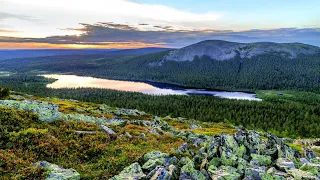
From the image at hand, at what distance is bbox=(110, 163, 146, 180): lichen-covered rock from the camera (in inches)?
719

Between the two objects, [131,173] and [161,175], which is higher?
[161,175]

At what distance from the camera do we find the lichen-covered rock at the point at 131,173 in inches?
719

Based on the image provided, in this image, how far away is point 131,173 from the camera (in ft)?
62.5

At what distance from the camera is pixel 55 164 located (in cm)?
2019

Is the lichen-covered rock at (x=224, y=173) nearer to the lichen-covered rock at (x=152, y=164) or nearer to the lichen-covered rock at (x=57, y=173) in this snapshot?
the lichen-covered rock at (x=152, y=164)

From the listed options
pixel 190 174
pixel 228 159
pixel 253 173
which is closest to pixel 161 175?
pixel 190 174

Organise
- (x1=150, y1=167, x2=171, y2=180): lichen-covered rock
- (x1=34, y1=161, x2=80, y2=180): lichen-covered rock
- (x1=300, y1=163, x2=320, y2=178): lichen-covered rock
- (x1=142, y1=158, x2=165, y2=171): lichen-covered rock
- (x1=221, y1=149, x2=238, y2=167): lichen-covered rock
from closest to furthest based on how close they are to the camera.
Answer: (x1=34, y1=161, x2=80, y2=180): lichen-covered rock < (x1=150, y1=167, x2=171, y2=180): lichen-covered rock < (x1=142, y1=158, x2=165, y2=171): lichen-covered rock < (x1=300, y1=163, x2=320, y2=178): lichen-covered rock < (x1=221, y1=149, x2=238, y2=167): lichen-covered rock

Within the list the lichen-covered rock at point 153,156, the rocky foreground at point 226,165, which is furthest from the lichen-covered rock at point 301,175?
the lichen-covered rock at point 153,156

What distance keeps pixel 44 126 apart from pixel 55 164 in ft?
31.7

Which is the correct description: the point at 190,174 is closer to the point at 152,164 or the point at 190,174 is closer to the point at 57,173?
the point at 152,164

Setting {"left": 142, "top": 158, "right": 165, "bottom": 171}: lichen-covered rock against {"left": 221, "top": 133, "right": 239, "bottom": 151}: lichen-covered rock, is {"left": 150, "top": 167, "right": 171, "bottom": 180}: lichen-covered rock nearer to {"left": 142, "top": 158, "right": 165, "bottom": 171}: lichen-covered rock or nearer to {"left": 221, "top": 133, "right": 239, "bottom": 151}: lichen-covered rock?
{"left": 142, "top": 158, "right": 165, "bottom": 171}: lichen-covered rock

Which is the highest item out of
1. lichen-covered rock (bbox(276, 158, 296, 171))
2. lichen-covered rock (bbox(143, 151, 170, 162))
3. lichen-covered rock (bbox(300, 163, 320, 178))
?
lichen-covered rock (bbox(143, 151, 170, 162))

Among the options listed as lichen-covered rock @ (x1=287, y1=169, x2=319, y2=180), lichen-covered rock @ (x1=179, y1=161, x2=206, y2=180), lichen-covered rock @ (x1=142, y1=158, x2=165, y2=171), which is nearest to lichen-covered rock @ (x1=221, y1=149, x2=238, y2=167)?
lichen-covered rock @ (x1=179, y1=161, x2=206, y2=180)

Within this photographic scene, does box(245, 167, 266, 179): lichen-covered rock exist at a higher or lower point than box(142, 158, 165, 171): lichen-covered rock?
lower
